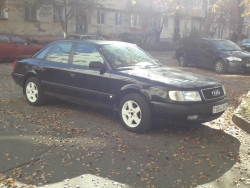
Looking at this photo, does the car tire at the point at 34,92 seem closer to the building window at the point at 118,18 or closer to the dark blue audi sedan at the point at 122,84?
the dark blue audi sedan at the point at 122,84

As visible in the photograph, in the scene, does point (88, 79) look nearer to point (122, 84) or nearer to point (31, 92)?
point (122, 84)

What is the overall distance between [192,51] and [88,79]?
11.1m

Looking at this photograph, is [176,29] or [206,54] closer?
[206,54]

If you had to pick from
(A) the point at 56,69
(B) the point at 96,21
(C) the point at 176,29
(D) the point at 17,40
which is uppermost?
(B) the point at 96,21

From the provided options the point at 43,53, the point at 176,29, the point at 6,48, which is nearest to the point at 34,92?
the point at 43,53

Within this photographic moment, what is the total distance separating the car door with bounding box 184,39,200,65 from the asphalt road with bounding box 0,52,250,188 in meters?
9.73

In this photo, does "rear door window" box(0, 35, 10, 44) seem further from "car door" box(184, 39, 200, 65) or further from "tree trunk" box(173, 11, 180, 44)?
"tree trunk" box(173, 11, 180, 44)

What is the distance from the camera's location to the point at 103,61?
651cm

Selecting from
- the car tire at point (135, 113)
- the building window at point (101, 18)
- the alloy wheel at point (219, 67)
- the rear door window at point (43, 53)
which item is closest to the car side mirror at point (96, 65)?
the car tire at point (135, 113)

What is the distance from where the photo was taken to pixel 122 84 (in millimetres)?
6109

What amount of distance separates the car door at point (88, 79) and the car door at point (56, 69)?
20 centimetres

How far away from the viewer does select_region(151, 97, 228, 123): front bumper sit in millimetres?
5473

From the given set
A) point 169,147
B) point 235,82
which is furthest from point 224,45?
point 169,147

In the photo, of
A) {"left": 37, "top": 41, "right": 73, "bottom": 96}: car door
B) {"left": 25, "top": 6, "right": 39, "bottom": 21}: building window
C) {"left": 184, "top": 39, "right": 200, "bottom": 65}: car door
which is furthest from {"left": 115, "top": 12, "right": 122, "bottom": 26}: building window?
{"left": 37, "top": 41, "right": 73, "bottom": 96}: car door
